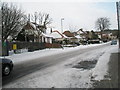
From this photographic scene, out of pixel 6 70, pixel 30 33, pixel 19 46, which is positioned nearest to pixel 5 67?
pixel 6 70

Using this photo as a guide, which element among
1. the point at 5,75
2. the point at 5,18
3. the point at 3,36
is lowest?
the point at 5,75

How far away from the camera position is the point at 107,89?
6207 millimetres

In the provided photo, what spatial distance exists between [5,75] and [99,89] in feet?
17.9

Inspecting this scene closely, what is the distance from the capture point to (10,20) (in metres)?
29.9

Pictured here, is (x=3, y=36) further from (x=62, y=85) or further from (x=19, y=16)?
(x=62, y=85)

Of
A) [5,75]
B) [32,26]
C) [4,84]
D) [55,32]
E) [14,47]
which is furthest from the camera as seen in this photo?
[55,32]

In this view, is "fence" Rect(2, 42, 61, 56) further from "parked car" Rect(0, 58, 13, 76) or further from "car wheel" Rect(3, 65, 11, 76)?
"car wheel" Rect(3, 65, 11, 76)

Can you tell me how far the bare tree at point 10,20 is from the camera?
28609mm

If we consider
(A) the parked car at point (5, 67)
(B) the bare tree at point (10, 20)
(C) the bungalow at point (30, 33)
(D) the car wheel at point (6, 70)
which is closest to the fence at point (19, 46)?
(B) the bare tree at point (10, 20)

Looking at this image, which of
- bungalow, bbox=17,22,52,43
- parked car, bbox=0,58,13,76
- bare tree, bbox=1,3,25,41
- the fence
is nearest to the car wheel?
parked car, bbox=0,58,13,76

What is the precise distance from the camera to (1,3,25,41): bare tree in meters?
28.6

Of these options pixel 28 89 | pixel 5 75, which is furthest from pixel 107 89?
pixel 5 75

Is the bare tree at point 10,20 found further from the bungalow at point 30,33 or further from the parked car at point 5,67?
the parked car at point 5,67

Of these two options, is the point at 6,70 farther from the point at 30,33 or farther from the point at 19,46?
the point at 30,33
